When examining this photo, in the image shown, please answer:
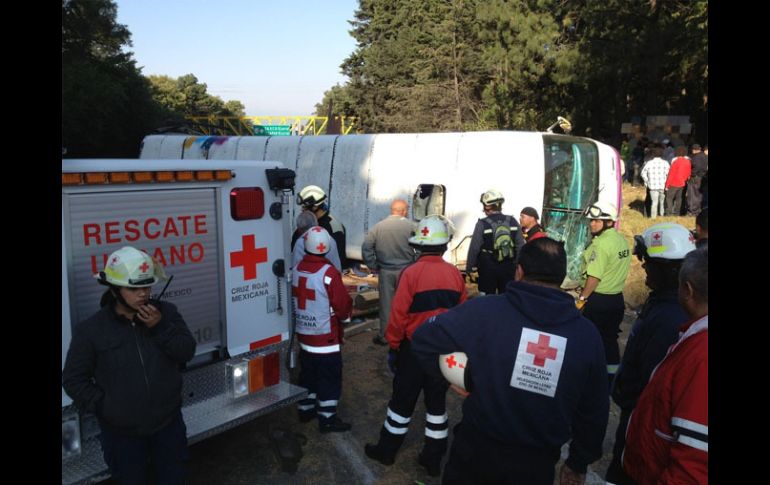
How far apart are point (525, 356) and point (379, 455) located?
2.60 metres

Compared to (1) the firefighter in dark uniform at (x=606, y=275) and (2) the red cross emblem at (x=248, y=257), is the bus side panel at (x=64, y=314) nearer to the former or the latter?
(2) the red cross emblem at (x=248, y=257)

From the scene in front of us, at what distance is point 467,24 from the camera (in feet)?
124

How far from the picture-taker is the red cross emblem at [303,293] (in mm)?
5223

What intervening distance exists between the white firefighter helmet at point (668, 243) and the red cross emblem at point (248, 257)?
2.72 meters

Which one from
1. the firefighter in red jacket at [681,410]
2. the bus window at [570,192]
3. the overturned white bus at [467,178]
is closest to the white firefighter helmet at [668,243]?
the firefighter in red jacket at [681,410]

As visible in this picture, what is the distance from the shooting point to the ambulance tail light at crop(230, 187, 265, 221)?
14.5 feet

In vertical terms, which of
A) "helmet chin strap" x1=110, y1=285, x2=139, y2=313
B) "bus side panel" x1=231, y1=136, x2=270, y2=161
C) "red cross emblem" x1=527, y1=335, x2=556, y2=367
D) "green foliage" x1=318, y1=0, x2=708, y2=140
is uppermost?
"green foliage" x1=318, y1=0, x2=708, y2=140

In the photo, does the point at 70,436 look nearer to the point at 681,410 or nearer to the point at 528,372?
the point at 528,372

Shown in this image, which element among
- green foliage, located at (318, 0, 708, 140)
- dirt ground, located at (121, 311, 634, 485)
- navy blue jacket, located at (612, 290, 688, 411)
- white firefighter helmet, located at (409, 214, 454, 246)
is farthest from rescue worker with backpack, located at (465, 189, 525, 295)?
green foliage, located at (318, 0, 708, 140)

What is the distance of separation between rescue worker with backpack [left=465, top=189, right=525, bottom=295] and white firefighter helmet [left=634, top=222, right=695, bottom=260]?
11.6 ft

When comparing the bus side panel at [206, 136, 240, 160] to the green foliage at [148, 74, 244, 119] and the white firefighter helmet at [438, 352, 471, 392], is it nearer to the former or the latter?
the white firefighter helmet at [438, 352, 471, 392]

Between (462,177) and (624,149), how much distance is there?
15781mm

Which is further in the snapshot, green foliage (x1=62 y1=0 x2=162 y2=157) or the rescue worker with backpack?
green foliage (x1=62 y1=0 x2=162 y2=157)
